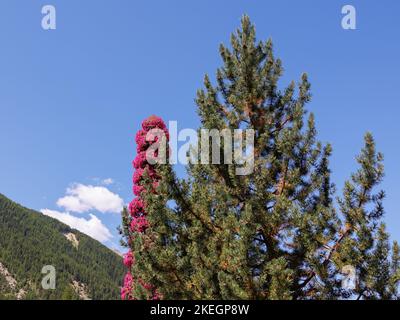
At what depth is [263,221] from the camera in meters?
10.6

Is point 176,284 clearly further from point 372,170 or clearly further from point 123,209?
point 372,170

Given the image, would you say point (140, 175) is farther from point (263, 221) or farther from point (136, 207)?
point (263, 221)

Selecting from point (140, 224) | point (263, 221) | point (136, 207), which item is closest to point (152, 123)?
point (136, 207)

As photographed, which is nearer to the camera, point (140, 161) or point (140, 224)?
point (140, 224)

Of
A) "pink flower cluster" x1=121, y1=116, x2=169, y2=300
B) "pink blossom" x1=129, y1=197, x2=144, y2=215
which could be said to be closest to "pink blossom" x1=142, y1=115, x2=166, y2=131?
"pink flower cluster" x1=121, y1=116, x2=169, y2=300

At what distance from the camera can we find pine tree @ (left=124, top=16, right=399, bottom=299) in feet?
31.0

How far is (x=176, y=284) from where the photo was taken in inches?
429

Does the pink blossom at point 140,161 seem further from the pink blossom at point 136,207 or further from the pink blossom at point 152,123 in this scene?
the pink blossom at point 136,207

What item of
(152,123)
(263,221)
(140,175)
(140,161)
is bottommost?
(263,221)

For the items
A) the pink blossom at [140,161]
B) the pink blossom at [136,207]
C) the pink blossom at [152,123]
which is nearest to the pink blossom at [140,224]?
the pink blossom at [136,207]

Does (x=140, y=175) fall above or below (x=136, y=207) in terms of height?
above

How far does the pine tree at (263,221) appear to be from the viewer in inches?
372
